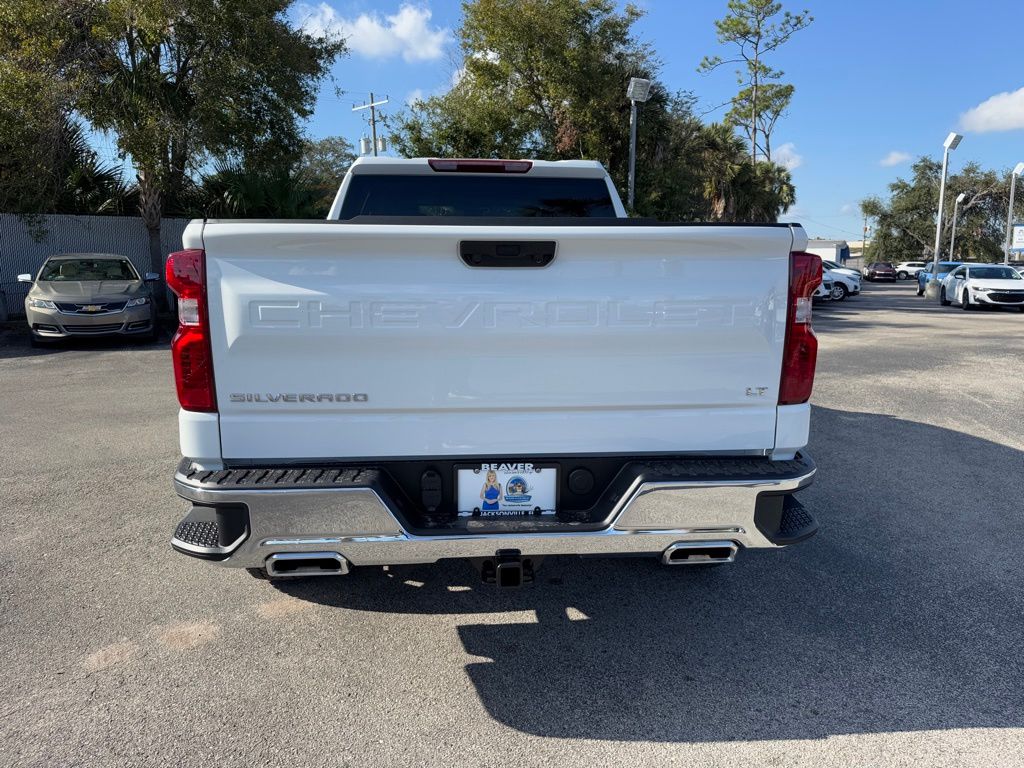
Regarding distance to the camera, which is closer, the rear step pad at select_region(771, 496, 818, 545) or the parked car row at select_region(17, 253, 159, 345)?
the rear step pad at select_region(771, 496, 818, 545)

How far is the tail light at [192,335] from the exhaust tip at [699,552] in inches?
69.5

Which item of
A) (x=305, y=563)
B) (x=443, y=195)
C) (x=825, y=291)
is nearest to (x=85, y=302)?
(x=443, y=195)

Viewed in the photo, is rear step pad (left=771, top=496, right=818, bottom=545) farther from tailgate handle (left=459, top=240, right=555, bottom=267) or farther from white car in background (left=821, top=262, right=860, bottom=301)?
white car in background (left=821, top=262, right=860, bottom=301)

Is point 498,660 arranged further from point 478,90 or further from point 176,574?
point 478,90

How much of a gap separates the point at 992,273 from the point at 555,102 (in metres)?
15.8

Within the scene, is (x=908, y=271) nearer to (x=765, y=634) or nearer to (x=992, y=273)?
(x=992, y=273)

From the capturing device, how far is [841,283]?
1064 inches

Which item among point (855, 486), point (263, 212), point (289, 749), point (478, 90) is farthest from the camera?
A: point (478, 90)

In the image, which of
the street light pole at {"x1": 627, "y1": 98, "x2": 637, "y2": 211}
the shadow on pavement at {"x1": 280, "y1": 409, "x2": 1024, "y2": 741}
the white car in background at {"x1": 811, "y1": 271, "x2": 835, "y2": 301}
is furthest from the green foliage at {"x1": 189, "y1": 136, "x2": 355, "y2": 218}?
the white car in background at {"x1": 811, "y1": 271, "x2": 835, "y2": 301}

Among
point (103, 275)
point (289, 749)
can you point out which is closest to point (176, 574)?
point (289, 749)

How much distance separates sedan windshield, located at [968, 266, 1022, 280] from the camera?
23.5 m

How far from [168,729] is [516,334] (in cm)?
190

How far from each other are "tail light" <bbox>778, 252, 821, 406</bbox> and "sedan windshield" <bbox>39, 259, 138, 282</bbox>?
1323 cm

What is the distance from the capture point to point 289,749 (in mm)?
2551
